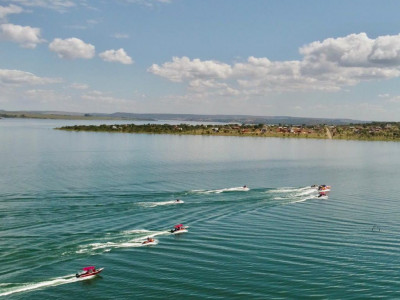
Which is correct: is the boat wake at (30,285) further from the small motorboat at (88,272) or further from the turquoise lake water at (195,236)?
the small motorboat at (88,272)

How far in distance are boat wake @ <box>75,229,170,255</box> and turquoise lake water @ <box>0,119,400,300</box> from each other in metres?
0.12

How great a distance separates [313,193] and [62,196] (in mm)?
43821

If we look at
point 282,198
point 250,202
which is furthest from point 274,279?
point 282,198

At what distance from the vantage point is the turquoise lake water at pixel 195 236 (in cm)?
3503

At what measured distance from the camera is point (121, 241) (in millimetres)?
44500

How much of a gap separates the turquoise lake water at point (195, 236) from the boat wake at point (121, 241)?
116 millimetres

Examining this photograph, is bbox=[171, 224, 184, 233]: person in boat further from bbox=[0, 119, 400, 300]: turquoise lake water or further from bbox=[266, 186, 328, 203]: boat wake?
bbox=[266, 186, 328, 203]: boat wake

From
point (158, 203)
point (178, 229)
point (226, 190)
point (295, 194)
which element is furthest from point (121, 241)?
point (295, 194)

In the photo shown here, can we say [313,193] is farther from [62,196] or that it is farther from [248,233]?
[62,196]

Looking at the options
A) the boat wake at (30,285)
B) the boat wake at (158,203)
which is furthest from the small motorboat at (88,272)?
the boat wake at (158,203)

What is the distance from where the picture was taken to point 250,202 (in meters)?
65.3

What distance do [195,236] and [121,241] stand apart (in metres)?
8.49

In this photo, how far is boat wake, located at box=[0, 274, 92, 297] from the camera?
1292 inches

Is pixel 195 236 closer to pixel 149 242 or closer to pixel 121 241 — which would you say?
pixel 149 242
